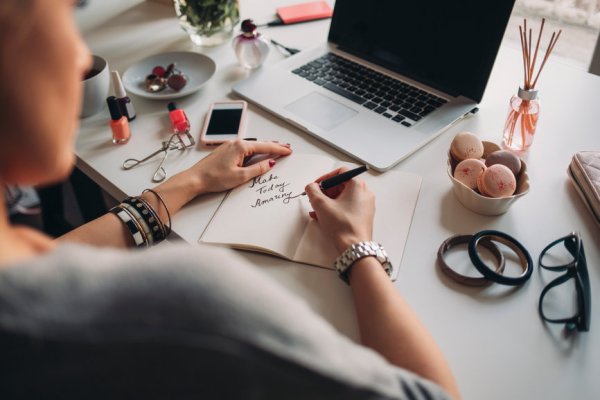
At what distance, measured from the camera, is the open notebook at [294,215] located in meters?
0.70

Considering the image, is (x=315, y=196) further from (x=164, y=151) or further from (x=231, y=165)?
(x=164, y=151)

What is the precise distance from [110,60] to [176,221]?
26.0 inches

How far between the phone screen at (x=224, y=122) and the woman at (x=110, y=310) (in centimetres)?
60

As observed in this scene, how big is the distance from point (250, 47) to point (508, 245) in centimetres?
72

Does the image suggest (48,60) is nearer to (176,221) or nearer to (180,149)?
(176,221)

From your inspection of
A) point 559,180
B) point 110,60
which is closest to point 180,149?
point 110,60

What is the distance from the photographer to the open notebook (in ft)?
2.31

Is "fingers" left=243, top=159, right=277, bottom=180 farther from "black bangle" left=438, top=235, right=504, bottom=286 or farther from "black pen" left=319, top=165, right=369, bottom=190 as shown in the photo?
"black bangle" left=438, top=235, right=504, bottom=286

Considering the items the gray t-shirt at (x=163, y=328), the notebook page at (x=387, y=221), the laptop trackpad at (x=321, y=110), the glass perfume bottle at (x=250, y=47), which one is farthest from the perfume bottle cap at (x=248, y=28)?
the gray t-shirt at (x=163, y=328)

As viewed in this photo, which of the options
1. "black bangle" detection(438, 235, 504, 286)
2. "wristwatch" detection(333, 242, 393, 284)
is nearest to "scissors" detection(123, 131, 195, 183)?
"wristwatch" detection(333, 242, 393, 284)

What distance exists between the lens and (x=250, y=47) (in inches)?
43.6

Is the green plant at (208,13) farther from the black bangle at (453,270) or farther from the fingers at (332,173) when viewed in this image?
the black bangle at (453,270)

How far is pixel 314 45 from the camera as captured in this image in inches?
48.8

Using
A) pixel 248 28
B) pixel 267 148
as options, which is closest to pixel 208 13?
pixel 248 28
